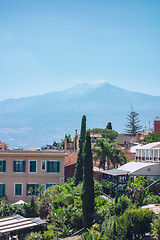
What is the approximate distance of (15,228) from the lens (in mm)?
24750

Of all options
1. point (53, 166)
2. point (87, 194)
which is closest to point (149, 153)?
point (53, 166)

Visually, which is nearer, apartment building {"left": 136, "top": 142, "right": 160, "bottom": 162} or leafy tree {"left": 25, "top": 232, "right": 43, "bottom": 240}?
leafy tree {"left": 25, "top": 232, "right": 43, "bottom": 240}

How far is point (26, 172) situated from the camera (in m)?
38.4

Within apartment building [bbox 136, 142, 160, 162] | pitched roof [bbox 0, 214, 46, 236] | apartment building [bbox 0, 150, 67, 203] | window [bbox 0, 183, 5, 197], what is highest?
apartment building [bbox 136, 142, 160, 162]

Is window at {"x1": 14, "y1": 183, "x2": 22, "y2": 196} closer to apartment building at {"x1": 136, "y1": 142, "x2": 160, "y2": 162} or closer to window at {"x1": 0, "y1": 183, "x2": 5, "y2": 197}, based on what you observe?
window at {"x1": 0, "y1": 183, "x2": 5, "y2": 197}

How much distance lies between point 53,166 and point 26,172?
289cm

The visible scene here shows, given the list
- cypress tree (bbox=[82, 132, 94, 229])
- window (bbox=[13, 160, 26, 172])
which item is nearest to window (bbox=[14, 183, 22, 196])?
window (bbox=[13, 160, 26, 172])

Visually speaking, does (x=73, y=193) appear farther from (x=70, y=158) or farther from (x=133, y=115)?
(x=133, y=115)

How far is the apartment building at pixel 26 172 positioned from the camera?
37.9m

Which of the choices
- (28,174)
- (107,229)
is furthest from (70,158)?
(107,229)

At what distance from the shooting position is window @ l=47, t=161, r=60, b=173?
38.8 meters

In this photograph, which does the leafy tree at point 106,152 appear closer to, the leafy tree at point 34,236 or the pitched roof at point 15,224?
the pitched roof at point 15,224

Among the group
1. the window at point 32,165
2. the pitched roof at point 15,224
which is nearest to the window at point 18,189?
the window at point 32,165

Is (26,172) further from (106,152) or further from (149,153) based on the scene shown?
(149,153)
